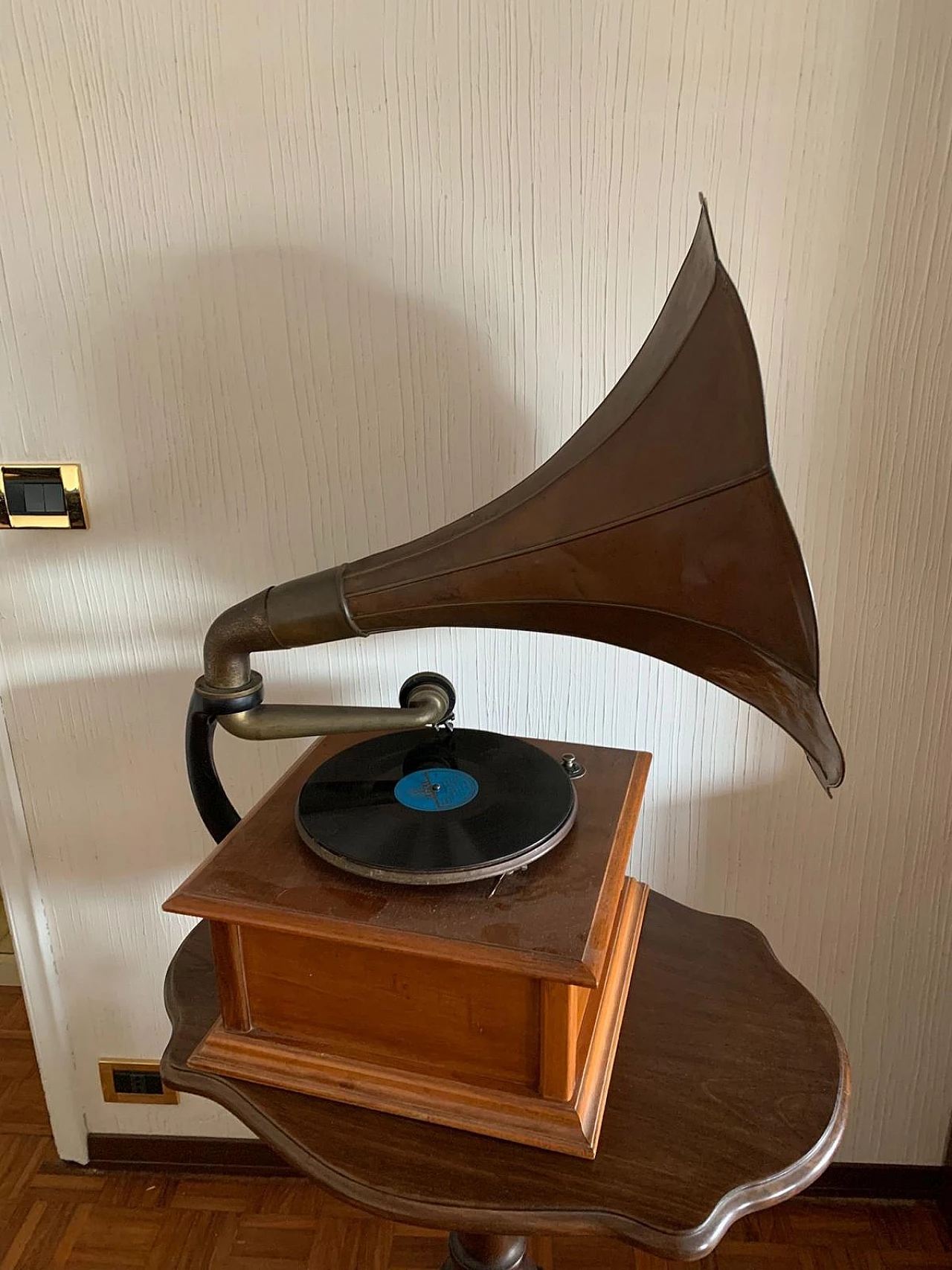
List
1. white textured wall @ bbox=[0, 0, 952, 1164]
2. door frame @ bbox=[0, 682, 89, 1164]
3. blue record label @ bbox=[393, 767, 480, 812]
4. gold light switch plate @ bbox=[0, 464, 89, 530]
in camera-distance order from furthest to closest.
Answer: door frame @ bbox=[0, 682, 89, 1164] → gold light switch plate @ bbox=[0, 464, 89, 530] → white textured wall @ bbox=[0, 0, 952, 1164] → blue record label @ bbox=[393, 767, 480, 812]

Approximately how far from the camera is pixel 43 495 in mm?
1084

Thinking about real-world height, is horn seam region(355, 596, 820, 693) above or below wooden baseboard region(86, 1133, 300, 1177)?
above

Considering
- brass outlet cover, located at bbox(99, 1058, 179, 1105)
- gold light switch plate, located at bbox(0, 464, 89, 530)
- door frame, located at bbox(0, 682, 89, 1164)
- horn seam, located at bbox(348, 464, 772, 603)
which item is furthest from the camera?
brass outlet cover, located at bbox(99, 1058, 179, 1105)

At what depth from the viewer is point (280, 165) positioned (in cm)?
96

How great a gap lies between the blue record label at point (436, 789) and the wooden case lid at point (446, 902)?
82 mm

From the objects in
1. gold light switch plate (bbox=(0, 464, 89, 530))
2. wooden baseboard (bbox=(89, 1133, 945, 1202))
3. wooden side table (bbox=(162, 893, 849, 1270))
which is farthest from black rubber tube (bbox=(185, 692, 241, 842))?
wooden baseboard (bbox=(89, 1133, 945, 1202))

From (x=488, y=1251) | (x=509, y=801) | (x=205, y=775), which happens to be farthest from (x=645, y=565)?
(x=488, y=1251)

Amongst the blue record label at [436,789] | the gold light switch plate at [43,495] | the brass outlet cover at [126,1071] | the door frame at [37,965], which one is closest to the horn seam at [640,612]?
the blue record label at [436,789]

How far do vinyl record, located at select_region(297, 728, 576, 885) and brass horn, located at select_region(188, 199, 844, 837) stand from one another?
54 mm

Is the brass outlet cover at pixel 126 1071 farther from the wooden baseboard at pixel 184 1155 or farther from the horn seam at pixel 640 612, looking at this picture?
the horn seam at pixel 640 612

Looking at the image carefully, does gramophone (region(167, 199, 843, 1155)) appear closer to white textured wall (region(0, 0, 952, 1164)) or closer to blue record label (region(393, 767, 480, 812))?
blue record label (region(393, 767, 480, 812))

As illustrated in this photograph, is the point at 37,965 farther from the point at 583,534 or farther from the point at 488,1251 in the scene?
the point at 583,534

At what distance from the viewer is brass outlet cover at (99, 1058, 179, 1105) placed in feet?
4.53

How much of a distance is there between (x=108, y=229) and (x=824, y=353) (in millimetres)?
806
